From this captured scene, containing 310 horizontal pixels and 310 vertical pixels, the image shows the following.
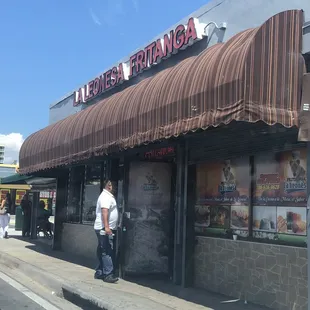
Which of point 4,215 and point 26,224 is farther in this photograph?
point 26,224

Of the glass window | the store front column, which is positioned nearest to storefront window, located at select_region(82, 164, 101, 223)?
the store front column

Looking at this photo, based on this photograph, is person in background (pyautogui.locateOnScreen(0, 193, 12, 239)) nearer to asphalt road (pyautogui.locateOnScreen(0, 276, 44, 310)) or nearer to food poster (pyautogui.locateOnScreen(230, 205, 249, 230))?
asphalt road (pyautogui.locateOnScreen(0, 276, 44, 310))

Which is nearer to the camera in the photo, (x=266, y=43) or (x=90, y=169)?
(x=266, y=43)

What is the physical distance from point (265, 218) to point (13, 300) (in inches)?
173

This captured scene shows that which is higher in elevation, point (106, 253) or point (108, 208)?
point (108, 208)

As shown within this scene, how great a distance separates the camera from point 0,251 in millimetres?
13922

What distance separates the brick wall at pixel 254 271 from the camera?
647cm

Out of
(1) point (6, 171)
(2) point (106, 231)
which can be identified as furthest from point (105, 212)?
(1) point (6, 171)

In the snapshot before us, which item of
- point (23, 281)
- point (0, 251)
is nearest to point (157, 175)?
point (23, 281)

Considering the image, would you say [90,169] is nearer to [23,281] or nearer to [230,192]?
[23,281]

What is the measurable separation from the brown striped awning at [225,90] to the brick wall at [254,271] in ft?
6.97

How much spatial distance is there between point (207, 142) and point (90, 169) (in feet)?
17.9

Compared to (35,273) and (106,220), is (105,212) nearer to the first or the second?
(106,220)

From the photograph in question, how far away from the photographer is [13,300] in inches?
319
